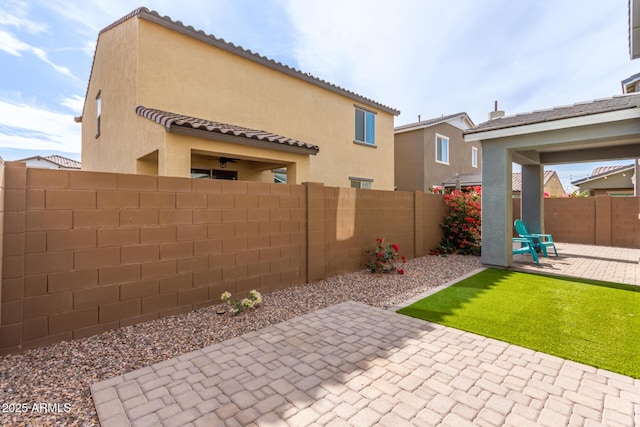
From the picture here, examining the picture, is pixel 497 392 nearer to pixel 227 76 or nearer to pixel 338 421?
pixel 338 421

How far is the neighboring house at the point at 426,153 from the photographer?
18.4 m

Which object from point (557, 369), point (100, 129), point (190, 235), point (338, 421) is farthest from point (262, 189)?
point (100, 129)

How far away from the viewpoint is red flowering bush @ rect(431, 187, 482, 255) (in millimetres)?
10664

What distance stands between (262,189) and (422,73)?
10943 mm

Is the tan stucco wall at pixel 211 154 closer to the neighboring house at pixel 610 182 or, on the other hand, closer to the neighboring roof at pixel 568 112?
the neighboring roof at pixel 568 112

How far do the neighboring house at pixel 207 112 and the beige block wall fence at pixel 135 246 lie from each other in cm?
214

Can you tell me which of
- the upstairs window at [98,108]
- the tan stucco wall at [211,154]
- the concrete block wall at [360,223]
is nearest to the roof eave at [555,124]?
the concrete block wall at [360,223]

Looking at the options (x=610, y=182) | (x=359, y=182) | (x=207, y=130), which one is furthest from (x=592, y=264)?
(x=610, y=182)

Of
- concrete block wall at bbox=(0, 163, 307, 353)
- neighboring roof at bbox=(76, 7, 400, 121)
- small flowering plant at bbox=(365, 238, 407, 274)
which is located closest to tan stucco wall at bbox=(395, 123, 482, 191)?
neighboring roof at bbox=(76, 7, 400, 121)

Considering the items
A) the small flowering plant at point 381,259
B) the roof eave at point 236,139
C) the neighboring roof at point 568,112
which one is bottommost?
the small flowering plant at point 381,259

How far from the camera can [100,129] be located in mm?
11227

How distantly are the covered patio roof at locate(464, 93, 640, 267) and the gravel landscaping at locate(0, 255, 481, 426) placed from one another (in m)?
3.53

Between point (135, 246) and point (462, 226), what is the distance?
1007cm

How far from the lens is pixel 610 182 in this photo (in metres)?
24.0
